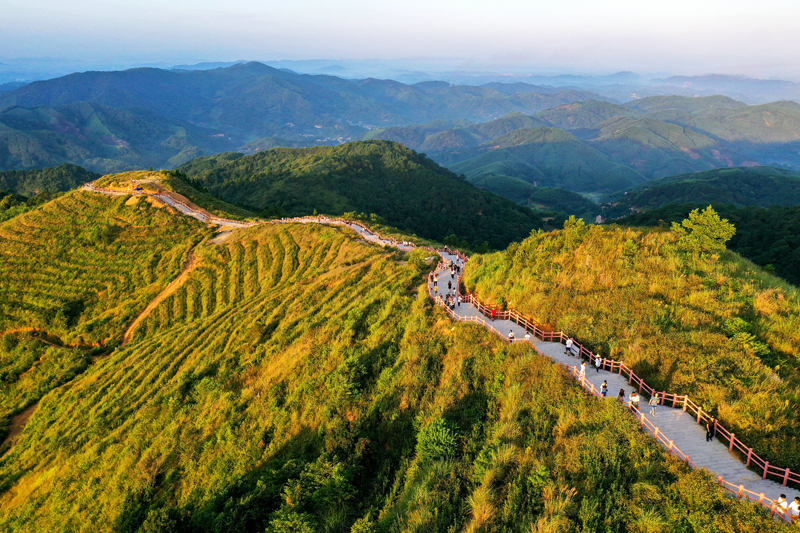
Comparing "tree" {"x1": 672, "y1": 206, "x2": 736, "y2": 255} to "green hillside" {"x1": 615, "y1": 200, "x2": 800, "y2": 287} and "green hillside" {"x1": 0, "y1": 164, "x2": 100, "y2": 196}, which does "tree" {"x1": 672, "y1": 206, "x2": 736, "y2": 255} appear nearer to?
"green hillside" {"x1": 615, "y1": 200, "x2": 800, "y2": 287}

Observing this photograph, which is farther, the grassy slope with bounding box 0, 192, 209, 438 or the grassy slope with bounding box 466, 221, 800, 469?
the grassy slope with bounding box 0, 192, 209, 438

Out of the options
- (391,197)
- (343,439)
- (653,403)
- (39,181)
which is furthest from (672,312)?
(39,181)

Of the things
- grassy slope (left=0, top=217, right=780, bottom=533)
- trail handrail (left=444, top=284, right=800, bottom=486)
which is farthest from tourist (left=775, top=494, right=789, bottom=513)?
trail handrail (left=444, top=284, right=800, bottom=486)

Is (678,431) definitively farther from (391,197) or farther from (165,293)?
(391,197)

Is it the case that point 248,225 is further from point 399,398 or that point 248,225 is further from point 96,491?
point 399,398

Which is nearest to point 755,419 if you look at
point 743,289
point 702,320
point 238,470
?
point 702,320

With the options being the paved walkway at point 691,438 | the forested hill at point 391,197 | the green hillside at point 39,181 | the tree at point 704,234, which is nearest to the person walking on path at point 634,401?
the paved walkway at point 691,438

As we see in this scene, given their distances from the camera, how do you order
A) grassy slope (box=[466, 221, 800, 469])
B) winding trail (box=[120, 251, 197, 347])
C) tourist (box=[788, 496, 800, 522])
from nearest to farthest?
1. tourist (box=[788, 496, 800, 522])
2. grassy slope (box=[466, 221, 800, 469])
3. winding trail (box=[120, 251, 197, 347])
